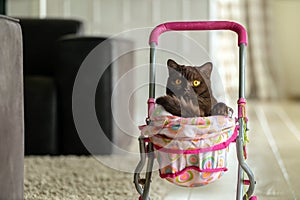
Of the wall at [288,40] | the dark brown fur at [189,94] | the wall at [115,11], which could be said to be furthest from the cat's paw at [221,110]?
the wall at [288,40]

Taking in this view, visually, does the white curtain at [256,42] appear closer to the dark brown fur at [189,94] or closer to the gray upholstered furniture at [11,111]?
the dark brown fur at [189,94]

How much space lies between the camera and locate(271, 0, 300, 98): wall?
611 centimetres

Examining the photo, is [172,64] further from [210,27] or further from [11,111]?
[11,111]

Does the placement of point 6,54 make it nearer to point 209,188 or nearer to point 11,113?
point 11,113

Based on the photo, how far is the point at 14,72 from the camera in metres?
1.34

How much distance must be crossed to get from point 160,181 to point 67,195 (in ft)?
1.29

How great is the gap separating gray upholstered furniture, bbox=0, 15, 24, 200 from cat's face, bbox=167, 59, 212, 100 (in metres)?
0.37

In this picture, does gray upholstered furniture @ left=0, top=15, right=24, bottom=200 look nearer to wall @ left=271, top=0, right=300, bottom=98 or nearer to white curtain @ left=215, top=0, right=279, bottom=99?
white curtain @ left=215, top=0, right=279, bottom=99

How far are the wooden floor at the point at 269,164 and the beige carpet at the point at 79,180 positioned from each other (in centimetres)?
15

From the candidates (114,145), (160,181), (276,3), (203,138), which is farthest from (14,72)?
(276,3)

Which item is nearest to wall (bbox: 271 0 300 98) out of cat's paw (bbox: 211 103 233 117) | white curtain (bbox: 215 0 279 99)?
white curtain (bbox: 215 0 279 99)

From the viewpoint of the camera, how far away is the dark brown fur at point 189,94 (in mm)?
1321

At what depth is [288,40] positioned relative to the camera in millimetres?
6133

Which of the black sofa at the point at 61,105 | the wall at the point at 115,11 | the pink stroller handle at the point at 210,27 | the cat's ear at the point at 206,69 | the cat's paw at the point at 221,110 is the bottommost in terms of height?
the black sofa at the point at 61,105
